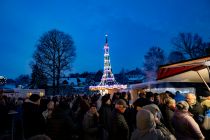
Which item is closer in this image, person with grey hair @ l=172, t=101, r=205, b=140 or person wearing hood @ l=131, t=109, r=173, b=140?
person wearing hood @ l=131, t=109, r=173, b=140

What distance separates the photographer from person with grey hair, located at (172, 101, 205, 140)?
19.9 feet

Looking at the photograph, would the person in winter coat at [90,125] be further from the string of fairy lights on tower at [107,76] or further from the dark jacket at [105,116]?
the string of fairy lights on tower at [107,76]

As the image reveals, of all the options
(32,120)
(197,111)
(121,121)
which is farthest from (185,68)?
(32,120)

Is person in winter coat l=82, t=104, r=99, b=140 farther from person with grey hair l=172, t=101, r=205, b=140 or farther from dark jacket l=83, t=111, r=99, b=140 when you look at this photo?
person with grey hair l=172, t=101, r=205, b=140

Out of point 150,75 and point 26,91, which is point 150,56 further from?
point 26,91

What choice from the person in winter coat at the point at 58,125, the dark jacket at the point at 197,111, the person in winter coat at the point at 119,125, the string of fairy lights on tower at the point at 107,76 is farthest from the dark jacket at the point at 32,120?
the string of fairy lights on tower at the point at 107,76

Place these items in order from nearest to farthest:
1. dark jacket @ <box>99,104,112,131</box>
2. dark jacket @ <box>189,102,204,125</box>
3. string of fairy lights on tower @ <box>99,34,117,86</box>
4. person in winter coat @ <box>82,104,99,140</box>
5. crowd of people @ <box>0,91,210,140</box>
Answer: crowd of people @ <box>0,91,210,140</box>
dark jacket @ <box>189,102,204,125</box>
person in winter coat @ <box>82,104,99,140</box>
dark jacket @ <box>99,104,112,131</box>
string of fairy lights on tower @ <box>99,34,117,86</box>

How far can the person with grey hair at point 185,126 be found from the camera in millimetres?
6062

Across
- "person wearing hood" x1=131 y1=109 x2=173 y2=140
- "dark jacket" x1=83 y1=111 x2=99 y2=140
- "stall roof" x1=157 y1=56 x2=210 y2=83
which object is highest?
"stall roof" x1=157 y1=56 x2=210 y2=83

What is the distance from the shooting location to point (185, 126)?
20.2 ft

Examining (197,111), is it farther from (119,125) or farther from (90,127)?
(90,127)

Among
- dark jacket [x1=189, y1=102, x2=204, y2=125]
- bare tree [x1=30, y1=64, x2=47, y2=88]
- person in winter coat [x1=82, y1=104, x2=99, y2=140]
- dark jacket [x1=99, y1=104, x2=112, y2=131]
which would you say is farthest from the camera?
bare tree [x1=30, y1=64, x2=47, y2=88]

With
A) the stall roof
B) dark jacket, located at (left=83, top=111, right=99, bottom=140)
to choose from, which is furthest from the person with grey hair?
dark jacket, located at (left=83, top=111, right=99, bottom=140)

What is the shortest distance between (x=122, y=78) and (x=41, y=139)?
349ft
